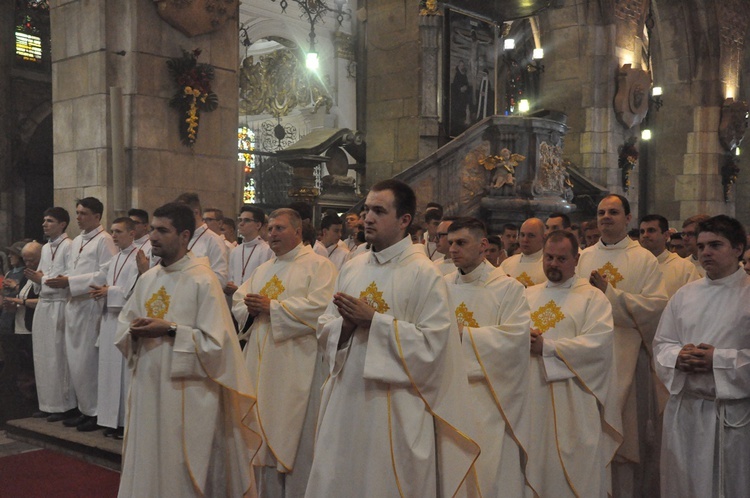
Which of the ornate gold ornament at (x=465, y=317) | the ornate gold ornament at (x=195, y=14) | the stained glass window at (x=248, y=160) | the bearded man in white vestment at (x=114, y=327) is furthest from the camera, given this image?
the stained glass window at (x=248, y=160)

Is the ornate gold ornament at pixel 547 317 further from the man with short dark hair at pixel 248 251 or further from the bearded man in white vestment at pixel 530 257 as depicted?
the man with short dark hair at pixel 248 251

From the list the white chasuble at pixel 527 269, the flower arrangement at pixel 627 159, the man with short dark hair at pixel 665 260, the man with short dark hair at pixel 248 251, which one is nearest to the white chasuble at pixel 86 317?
the man with short dark hair at pixel 248 251

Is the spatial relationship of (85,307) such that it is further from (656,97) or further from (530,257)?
(656,97)

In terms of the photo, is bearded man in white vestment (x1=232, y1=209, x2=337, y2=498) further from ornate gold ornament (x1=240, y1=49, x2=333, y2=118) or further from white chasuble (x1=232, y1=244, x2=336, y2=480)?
ornate gold ornament (x1=240, y1=49, x2=333, y2=118)

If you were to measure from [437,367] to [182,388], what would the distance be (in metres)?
1.57

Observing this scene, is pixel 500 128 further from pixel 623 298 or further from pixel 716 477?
pixel 716 477

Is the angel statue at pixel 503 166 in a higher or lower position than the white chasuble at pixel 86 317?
higher

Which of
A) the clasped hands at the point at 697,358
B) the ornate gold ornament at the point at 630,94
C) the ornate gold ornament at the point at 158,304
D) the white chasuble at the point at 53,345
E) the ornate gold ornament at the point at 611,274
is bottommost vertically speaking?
the white chasuble at the point at 53,345

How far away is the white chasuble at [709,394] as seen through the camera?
433 cm

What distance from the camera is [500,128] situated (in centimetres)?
1280

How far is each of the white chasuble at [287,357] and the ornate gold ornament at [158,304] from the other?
94cm

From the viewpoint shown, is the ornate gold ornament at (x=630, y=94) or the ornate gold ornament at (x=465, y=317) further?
the ornate gold ornament at (x=630, y=94)

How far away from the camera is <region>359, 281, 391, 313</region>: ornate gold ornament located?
3830 millimetres

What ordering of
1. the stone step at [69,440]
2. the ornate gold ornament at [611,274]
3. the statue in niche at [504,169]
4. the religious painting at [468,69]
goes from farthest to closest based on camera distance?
1. the religious painting at [468,69]
2. the statue in niche at [504,169]
3. the stone step at [69,440]
4. the ornate gold ornament at [611,274]
